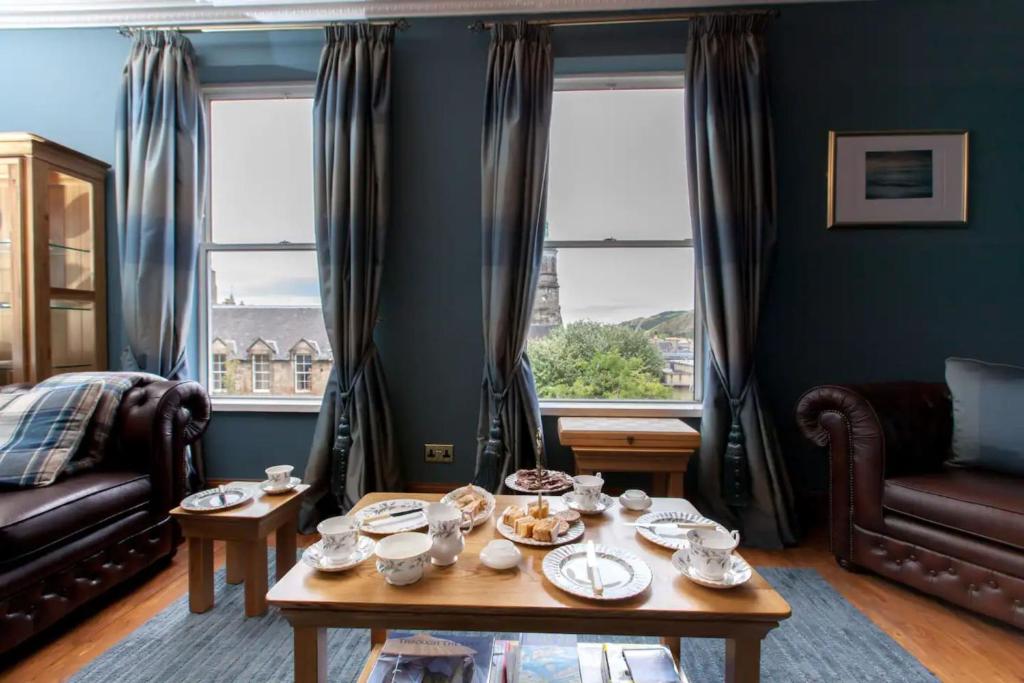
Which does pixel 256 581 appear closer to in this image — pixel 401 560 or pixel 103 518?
pixel 103 518

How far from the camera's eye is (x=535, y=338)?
2689 millimetres

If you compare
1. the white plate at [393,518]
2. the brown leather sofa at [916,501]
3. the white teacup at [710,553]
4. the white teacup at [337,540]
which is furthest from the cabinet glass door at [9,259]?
the brown leather sofa at [916,501]

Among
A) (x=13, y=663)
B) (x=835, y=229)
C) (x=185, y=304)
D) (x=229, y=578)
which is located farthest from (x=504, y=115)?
(x=13, y=663)

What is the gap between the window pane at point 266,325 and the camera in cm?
278

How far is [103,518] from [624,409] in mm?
2316

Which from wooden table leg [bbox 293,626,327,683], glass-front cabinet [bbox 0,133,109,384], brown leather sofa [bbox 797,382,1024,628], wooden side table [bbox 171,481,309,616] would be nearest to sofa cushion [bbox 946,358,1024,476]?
brown leather sofa [bbox 797,382,1024,628]

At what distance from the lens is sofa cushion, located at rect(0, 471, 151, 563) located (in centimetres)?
142

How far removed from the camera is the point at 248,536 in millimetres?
1589

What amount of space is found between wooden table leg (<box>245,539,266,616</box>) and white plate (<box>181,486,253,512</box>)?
0.16 m

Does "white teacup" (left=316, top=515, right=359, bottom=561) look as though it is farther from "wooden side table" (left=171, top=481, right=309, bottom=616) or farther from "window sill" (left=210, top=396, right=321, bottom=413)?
"window sill" (left=210, top=396, right=321, bottom=413)

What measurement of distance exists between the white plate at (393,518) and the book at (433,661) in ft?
0.93

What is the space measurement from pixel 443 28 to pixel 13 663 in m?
3.21

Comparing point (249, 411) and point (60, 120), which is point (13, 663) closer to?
point (249, 411)

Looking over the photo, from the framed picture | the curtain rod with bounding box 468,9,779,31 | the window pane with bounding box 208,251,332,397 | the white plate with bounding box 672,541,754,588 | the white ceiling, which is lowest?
the white plate with bounding box 672,541,754,588
